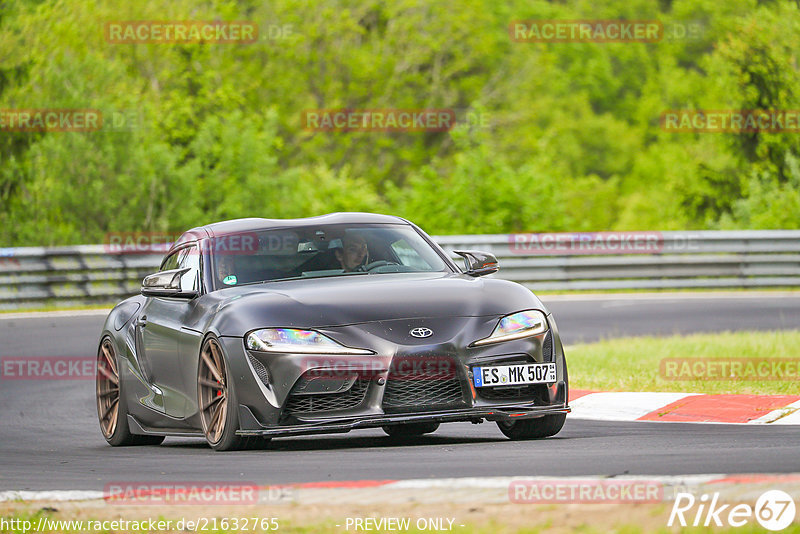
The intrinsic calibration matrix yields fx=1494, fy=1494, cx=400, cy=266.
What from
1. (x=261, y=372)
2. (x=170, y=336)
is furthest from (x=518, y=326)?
(x=170, y=336)

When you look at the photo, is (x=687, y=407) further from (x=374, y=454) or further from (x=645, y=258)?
(x=645, y=258)

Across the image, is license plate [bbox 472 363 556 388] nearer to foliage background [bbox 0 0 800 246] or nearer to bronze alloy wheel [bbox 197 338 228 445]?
bronze alloy wheel [bbox 197 338 228 445]

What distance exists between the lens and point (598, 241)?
2512 centimetres

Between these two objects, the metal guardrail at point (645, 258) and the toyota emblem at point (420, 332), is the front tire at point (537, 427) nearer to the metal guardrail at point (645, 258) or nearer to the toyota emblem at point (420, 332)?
the toyota emblem at point (420, 332)

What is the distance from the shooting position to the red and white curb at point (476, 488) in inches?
229

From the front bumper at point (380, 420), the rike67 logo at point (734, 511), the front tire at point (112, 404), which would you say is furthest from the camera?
the front tire at point (112, 404)

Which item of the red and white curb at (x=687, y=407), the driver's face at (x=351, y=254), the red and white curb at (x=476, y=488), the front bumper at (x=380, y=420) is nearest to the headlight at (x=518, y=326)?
the front bumper at (x=380, y=420)

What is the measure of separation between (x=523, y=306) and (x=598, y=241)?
16908 millimetres

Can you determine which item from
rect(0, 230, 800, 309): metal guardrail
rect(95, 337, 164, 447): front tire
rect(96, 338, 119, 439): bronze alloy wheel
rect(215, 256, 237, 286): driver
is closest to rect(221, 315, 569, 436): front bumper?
Result: rect(215, 256, 237, 286): driver

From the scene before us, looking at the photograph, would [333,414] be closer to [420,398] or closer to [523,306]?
[420,398]

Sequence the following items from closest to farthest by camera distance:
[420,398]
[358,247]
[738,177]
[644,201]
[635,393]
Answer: [420,398], [358,247], [635,393], [738,177], [644,201]

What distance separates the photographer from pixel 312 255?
30.5 feet

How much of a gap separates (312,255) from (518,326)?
161 cm

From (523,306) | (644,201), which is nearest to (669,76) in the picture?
(644,201)
